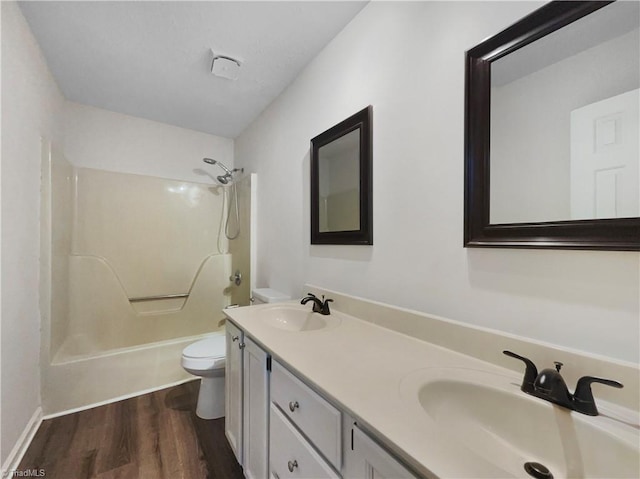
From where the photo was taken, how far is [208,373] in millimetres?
1765

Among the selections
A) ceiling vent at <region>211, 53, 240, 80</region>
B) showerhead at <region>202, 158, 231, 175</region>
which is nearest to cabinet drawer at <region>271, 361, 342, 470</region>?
ceiling vent at <region>211, 53, 240, 80</region>

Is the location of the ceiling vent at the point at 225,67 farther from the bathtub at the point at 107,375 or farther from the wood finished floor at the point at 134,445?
the wood finished floor at the point at 134,445

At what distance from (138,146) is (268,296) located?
1998 millimetres

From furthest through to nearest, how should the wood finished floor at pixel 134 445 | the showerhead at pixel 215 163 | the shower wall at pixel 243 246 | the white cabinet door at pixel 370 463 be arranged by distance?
1. the showerhead at pixel 215 163
2. the shower wall at pixel 243 246
3. the wood finished floor at pixel 134 445
4. the white cabinet door at pixel 370 463

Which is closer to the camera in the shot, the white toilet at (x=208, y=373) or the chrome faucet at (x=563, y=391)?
the chrome faucet at (x=563, y=391)

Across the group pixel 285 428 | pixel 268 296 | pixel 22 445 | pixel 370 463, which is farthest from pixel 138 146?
pixel 370 463

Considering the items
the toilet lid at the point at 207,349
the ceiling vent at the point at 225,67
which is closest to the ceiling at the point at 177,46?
the ceiling vent at the point at 225,67

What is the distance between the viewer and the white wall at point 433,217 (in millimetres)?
690

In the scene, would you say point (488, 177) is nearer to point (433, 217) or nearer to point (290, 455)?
point (433, 217)

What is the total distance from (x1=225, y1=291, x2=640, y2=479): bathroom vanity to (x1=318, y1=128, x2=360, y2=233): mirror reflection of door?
544mm

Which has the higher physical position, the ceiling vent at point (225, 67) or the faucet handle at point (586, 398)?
the ceiling vent at point (225, 67)

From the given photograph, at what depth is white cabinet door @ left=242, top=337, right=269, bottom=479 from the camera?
3.48 feet

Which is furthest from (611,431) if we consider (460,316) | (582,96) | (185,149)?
(185,149)

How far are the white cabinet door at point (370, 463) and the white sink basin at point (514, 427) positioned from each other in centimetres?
11
